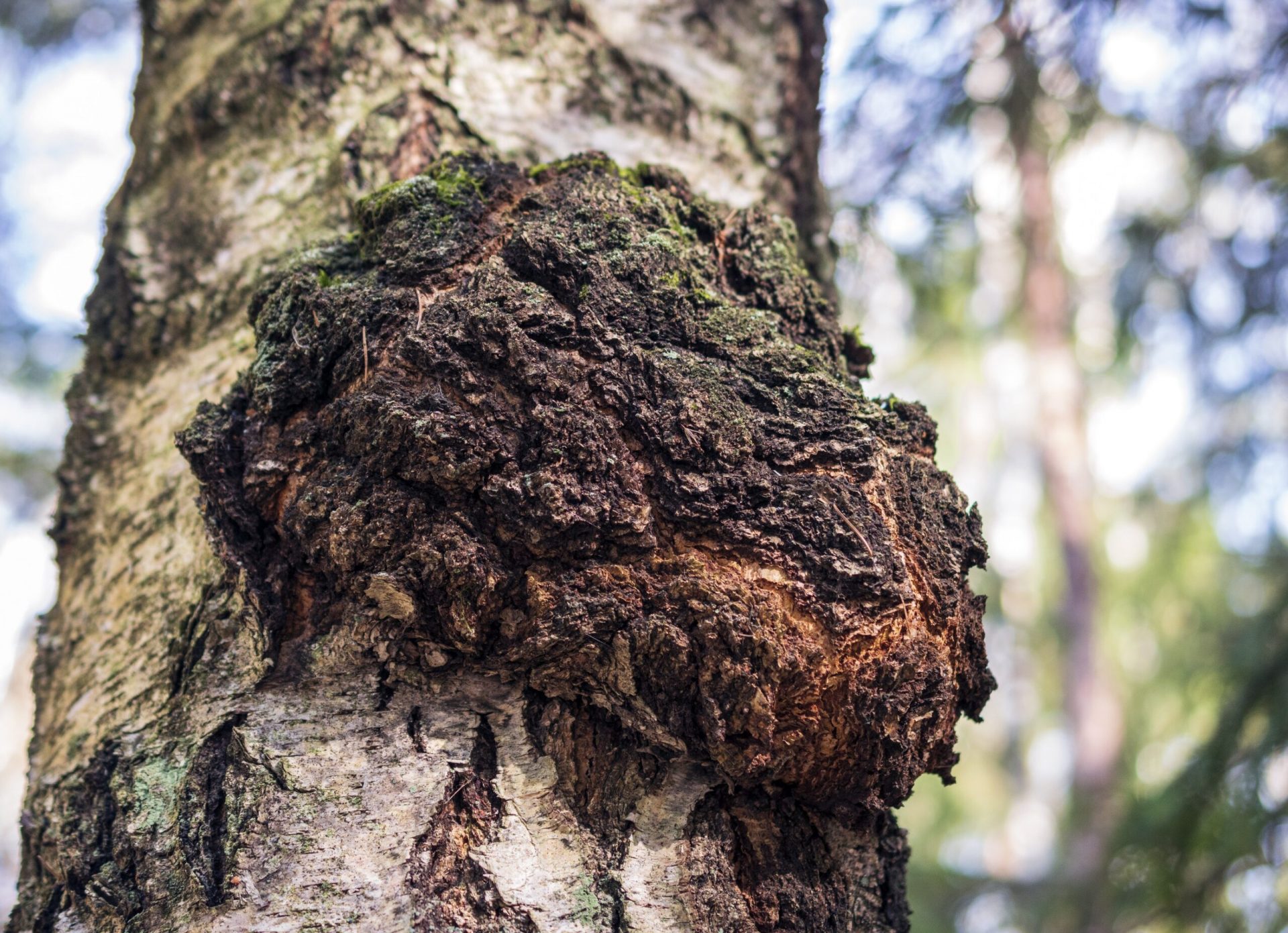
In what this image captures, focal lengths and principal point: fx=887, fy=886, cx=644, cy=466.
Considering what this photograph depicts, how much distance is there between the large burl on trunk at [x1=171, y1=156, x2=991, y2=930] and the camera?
86cm

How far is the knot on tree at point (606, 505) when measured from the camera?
86 centimetres

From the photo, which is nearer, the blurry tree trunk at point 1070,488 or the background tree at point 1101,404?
the background tree at point 1101,404

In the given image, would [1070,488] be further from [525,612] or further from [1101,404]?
[525,612]

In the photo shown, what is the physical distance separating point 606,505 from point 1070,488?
23.8ft

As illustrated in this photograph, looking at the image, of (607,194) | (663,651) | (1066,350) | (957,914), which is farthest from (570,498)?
(1066,350)

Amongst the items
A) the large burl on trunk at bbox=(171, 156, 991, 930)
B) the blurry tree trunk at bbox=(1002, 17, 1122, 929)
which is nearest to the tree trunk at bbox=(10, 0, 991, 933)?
the large burl on trunk at bbox=(171, 156, 991, 930)

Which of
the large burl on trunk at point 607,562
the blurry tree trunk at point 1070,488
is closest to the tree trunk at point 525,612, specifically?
the large burl on trunk at point 607,562

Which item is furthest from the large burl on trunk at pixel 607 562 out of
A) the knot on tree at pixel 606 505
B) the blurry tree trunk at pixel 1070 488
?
the blurry tree trunk at pixel 1070 488

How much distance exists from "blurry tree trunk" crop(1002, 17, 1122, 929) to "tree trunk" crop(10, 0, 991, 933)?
603cm

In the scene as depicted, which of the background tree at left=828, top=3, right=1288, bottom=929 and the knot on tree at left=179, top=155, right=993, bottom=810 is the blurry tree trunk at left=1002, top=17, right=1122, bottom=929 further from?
the knot on tree at left=179, top=155, right=993, bottom=810

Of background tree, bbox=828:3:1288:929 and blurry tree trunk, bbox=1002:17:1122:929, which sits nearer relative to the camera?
background tree, bbox=828:3:1288:929

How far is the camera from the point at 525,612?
882mm

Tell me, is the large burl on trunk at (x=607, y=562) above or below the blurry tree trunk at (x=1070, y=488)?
below

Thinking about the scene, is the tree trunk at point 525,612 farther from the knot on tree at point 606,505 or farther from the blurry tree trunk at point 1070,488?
the blurry tree trunk at point 1070,488
